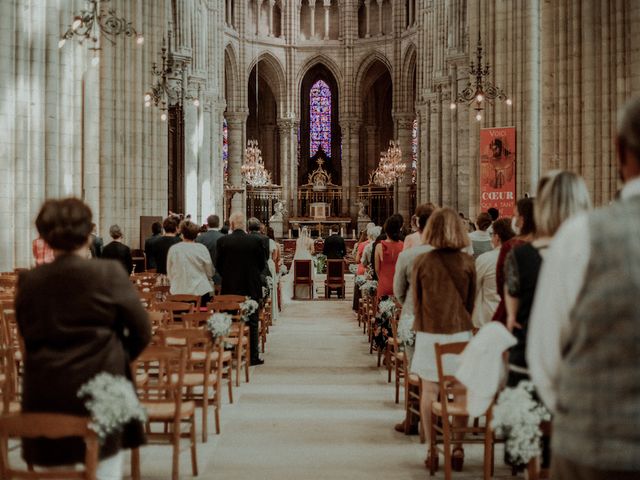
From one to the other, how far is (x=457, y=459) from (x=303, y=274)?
16710mm

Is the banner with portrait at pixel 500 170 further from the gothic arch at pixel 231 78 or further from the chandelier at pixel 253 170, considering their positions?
the gothic arch at pixel 231 78

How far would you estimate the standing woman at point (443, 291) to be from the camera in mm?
6570

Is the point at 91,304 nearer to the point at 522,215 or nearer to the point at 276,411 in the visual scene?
the point at 522,215

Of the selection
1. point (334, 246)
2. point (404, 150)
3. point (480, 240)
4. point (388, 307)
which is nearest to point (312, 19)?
point (404, 150)

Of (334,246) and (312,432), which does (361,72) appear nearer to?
(334,246)

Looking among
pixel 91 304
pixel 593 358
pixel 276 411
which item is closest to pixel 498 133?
pixel 276 411

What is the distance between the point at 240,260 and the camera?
11.6 m

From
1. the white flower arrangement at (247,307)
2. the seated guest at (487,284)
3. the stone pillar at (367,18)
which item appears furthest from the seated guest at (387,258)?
the stone pillar at (367,18)

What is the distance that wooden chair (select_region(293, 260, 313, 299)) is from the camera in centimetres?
2336

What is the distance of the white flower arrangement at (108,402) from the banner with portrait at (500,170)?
14159mm

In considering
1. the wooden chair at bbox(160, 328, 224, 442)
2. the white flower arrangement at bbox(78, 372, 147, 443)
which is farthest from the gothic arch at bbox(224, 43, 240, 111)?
the white flower arrangement at bbox(78, 372, 147, 443)

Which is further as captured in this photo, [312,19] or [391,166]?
[312,19]

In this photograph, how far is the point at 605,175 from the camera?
1473 cm

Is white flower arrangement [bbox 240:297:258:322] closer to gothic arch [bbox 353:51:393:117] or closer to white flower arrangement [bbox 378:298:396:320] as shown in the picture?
white flower arrangement [bbox 378:298:396:320]
